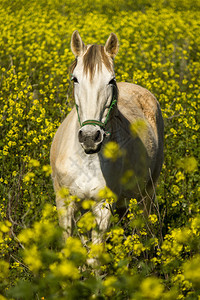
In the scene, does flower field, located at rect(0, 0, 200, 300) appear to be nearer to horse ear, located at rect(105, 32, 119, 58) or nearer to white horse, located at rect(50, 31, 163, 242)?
white horse, located at rect(50, 31, 163, 242)

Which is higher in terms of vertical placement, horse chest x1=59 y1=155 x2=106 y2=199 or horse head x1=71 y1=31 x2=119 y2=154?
horse head x1=71 y1=31 x2=119 y2=154

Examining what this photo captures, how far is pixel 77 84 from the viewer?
13.7 feet

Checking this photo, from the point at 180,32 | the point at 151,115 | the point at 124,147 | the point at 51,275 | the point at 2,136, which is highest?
the point at 51,275

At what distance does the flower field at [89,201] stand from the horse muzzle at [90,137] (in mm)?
394

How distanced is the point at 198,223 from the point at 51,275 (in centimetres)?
122

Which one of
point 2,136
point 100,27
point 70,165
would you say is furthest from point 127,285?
point 100,27

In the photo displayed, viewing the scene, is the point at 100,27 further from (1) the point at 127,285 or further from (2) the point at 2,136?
(1) the point at 127,285

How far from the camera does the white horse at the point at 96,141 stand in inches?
159

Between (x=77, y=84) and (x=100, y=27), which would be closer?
(x=77, y=84)

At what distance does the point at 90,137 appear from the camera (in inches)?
151

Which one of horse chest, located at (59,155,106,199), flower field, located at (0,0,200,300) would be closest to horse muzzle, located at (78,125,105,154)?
flower field, located at (0,0,200,300)

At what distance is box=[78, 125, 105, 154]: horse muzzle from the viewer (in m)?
3.83

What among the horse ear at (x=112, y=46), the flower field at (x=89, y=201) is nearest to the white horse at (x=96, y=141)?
the horse ear at (x=112, y=46)

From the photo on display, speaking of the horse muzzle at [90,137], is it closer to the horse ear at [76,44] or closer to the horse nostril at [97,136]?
the horse nostril at [97,136]
